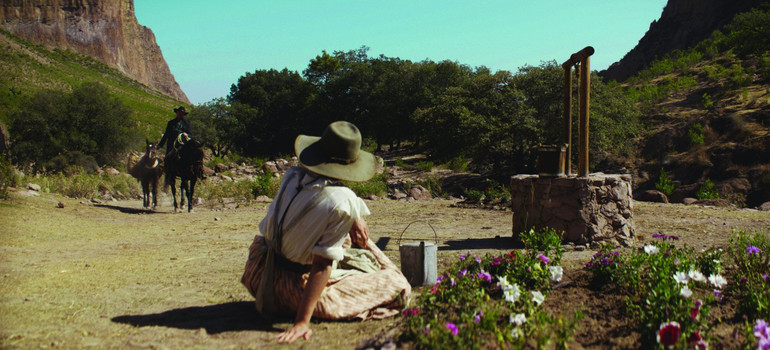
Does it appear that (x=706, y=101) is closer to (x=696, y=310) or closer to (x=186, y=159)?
(x=186, y=159)

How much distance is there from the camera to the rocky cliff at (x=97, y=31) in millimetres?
62897

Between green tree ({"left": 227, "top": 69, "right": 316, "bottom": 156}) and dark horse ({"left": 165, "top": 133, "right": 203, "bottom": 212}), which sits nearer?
dark horse ({"left": 165, "top": 133, "right": 203, "bottom": 212})

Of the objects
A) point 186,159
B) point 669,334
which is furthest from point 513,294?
point 186,159

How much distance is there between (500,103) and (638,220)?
9360mm

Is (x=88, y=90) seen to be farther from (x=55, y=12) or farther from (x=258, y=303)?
(x=55, y=12)

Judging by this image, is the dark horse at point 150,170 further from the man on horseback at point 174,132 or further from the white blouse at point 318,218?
the white blouse at point 318,218

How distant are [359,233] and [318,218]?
1.80 feet

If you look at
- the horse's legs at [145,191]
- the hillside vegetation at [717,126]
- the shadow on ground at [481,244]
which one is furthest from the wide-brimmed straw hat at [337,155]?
the hillside vegetation at [717,126]

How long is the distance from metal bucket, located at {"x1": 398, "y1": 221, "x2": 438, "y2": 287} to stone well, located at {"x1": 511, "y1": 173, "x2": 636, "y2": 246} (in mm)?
2731

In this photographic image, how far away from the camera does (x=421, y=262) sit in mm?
4531

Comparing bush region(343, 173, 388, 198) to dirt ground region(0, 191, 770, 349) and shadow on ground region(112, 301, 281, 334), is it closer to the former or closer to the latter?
dirt ground region(0, 191, 770, 349)

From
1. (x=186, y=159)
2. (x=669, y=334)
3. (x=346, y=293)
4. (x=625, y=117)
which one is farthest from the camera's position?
(x=625, y=117)

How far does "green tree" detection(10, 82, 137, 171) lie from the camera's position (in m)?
23.7

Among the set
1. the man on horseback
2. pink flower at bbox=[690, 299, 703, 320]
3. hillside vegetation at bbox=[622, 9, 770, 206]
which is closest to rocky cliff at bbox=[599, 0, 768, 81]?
hillside vegetation at bbox=[622, 9, 770, 206]
